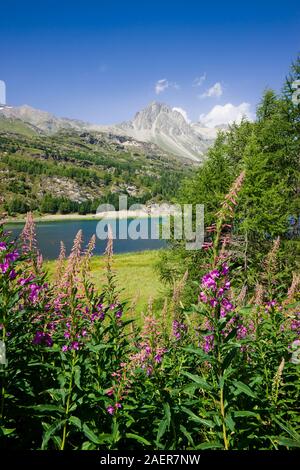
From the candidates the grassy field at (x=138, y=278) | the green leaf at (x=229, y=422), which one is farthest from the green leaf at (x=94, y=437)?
the grassy field at (x=138, y=278)

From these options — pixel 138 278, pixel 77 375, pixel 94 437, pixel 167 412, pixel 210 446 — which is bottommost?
pixel 138 278

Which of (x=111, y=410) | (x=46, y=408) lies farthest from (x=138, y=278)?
(x=46, y=408)

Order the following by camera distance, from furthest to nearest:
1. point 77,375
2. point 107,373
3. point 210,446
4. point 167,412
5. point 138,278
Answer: point 138,278, point 107,373, point 77,375, point 210,446, point 167,412

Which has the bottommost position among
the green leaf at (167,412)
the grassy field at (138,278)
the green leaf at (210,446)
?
the grassy field at (138,278)

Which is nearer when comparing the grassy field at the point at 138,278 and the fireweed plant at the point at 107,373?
the fireweed plant at the point at 107,373

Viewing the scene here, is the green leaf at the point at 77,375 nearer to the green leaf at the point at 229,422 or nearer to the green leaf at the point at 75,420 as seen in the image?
the green leaf at the point at 75,420

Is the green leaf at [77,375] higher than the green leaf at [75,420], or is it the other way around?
the green leaf at [77,375]

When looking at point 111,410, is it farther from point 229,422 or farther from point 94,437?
point 229,422

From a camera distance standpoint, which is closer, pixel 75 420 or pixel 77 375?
pixel 75 420

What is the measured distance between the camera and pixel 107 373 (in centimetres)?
431

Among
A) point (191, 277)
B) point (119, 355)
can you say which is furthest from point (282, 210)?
point (119, 355)

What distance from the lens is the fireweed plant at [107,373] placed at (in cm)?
366

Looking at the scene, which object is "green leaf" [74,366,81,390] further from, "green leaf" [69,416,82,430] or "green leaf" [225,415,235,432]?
"green leaf" [225,415,235,432]
